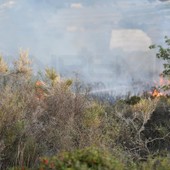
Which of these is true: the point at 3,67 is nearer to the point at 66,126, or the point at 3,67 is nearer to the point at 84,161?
the point at 66,126

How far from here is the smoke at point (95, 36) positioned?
2200 cm

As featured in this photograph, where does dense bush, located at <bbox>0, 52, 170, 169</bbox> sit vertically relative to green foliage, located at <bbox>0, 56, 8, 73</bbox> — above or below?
below

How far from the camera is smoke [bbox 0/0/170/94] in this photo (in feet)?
72.2

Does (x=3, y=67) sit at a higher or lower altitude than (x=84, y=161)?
higher

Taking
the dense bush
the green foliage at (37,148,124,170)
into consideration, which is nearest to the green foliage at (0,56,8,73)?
the dense bush

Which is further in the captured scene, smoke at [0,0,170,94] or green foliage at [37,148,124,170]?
smoke at [0,0,170,94]

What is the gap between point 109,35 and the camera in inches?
1053

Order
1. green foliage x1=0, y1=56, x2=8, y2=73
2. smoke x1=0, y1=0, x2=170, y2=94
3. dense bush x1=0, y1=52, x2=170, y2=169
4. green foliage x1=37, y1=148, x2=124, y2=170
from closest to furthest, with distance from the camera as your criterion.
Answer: green foliage x1=37, y1=148, x2=124, y2=170, dense bush x1=0, y1=52, x2=170, y2=169, green foliage x1=0, y1=56, x2=8, y2=73, smoke x1=0, y1=0, x2=170, y2=94

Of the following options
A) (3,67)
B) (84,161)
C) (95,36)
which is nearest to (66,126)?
(3,67)

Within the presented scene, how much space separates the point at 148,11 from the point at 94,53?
4.51m

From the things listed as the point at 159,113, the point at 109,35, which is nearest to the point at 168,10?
the point at 109,35

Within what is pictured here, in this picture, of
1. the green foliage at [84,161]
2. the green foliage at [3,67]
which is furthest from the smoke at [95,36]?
the green foliage at [84,161]

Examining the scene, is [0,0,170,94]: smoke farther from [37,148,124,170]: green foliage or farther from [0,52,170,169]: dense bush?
[37,148,124,170]: green foliage

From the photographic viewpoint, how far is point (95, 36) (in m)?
26.2
